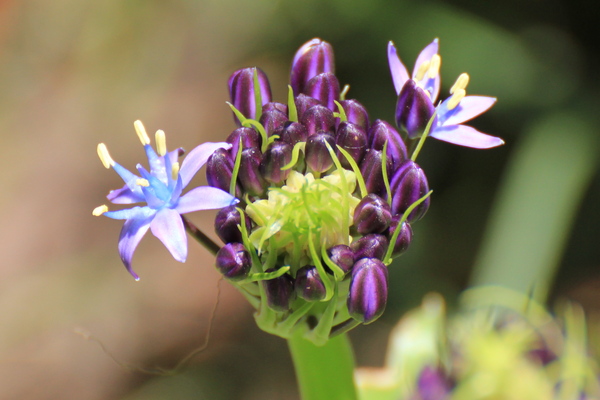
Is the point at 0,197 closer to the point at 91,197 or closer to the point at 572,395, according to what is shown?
the point at 91,197

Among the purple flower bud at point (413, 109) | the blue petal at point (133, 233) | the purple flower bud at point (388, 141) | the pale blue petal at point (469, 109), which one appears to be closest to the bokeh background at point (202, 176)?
the pale blue petal at point (469, 109)

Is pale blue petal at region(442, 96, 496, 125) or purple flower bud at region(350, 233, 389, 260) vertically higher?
pale blue petal at region(442, 96, 496, 125)

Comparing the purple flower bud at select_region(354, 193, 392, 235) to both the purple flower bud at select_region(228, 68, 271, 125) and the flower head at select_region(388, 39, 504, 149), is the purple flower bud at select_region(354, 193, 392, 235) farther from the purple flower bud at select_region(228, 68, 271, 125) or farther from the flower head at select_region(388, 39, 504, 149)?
the purple flower bud at select_region(228, 68, 271, 125)

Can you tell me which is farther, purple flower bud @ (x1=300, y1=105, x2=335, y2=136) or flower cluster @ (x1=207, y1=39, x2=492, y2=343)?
purple flower bud @ (x1=300, y1=105, x2=335, y2=136)

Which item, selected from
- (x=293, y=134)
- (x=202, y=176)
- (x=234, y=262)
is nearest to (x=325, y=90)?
(x=293, y=134)

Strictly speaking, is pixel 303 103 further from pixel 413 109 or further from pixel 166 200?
pixel 166 200

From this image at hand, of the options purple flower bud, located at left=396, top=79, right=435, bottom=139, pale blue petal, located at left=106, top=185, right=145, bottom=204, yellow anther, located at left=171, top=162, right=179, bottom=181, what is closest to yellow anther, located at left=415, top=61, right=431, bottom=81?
purple flower bud, located at left=396, top=79, right=435, bottom=139

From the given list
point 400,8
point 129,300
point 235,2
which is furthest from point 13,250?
point 400,8

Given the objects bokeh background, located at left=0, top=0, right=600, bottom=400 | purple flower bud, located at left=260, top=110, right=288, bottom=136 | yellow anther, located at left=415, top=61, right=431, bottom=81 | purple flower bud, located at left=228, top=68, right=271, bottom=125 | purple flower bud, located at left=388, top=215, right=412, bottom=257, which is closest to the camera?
purple flower bud, located at left=388, top=215, right=412, bottom=257
